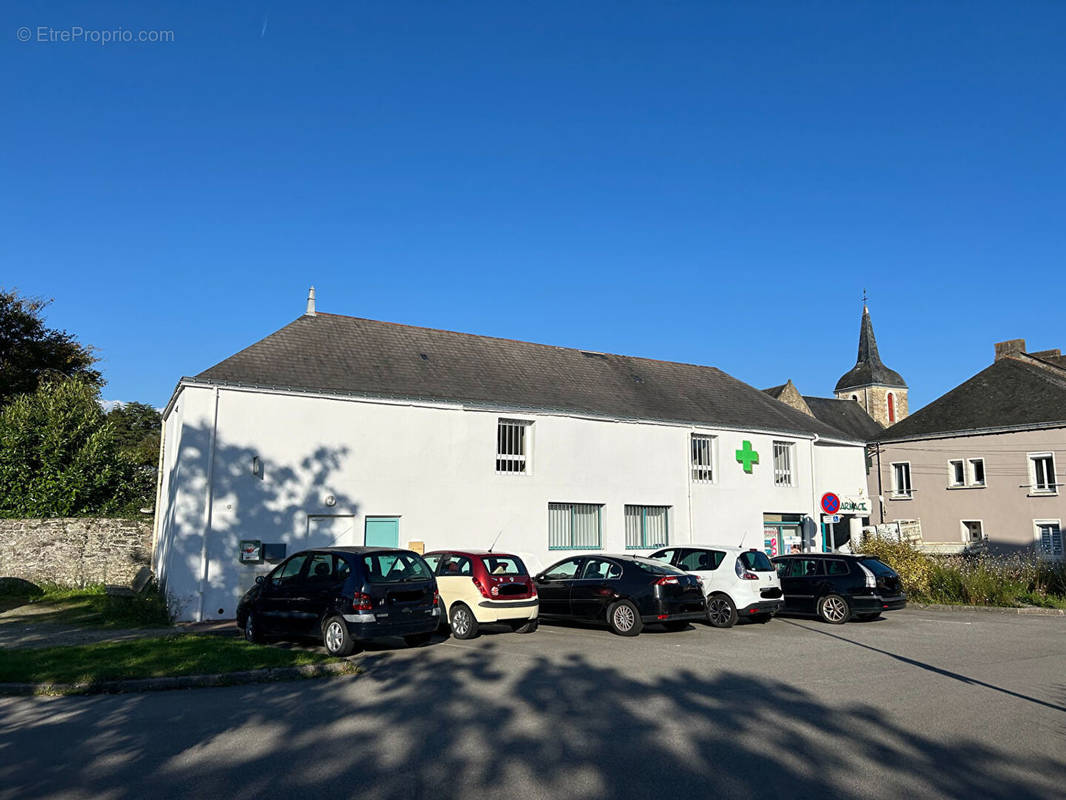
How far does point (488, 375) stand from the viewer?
22797mm

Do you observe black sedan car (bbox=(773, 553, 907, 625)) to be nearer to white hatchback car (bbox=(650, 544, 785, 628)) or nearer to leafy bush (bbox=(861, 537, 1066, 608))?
white hatchback car (bbox=(650, 544, 785, 628))

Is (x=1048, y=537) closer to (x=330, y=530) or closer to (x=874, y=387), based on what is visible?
(x=330, y=530)

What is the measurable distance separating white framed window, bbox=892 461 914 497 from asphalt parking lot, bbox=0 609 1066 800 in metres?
29.7

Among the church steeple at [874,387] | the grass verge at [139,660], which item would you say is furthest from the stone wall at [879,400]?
the grass verge at [139,660]

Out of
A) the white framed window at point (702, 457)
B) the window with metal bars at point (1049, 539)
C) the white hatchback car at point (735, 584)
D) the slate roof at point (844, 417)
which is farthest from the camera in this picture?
the slate roof at point (844, 417)

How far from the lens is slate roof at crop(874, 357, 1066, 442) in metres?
34.5

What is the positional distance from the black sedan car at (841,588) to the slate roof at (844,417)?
168ft

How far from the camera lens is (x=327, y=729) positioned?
716cm

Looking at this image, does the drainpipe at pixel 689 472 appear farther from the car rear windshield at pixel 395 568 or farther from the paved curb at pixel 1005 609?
the car rear windshield at pixel 395 568

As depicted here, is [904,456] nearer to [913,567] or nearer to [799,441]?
Result: [799,441]

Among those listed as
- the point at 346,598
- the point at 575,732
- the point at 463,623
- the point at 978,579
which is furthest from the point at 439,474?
the point at 978,579

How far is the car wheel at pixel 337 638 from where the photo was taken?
11.2 m

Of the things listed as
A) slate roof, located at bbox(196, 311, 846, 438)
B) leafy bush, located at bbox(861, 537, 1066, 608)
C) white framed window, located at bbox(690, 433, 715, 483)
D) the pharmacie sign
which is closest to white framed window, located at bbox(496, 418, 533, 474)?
slate roof, located at bbox(196, 311, 846, 438)

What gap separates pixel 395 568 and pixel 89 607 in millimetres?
9277
